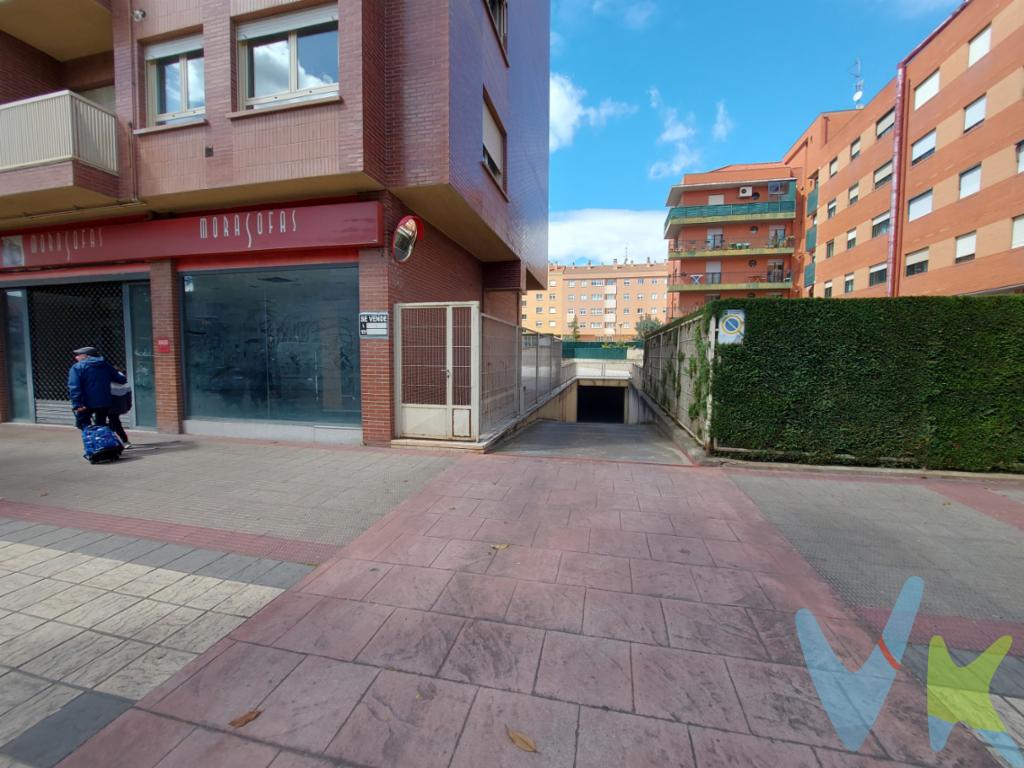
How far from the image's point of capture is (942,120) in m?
19.1

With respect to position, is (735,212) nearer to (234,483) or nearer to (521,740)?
(234,483)

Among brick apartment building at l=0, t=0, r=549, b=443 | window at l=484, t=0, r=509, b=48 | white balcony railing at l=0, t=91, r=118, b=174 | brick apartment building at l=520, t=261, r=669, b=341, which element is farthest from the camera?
brick apartment building at l=520, t=261, r=669, b=341

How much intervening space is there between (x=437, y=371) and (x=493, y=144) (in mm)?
5636

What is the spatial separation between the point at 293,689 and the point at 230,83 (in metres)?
8.55

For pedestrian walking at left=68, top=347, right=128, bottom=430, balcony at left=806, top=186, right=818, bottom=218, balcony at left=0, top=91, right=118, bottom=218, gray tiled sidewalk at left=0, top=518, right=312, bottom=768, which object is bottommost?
gray tiled sidewalk at left=0, top=518, right=312, bottom=768

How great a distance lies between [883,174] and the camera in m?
23.5

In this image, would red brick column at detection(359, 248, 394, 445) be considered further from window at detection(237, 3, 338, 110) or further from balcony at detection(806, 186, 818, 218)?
balcony at detection(806, 186, 818, 218)

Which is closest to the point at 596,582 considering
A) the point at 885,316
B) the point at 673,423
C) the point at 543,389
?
the point at 885,316

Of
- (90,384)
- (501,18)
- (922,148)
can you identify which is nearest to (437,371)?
(90,384)

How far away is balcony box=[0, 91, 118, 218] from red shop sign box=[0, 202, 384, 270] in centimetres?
76

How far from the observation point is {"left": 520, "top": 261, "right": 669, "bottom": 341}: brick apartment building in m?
91.2

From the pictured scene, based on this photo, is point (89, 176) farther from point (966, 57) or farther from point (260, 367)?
point (966, 57)

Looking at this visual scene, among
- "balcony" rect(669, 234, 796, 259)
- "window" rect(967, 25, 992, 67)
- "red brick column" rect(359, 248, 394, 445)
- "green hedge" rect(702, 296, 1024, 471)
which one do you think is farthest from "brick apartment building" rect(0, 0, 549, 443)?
"balcony" rect(669, 234, 796, 259)
